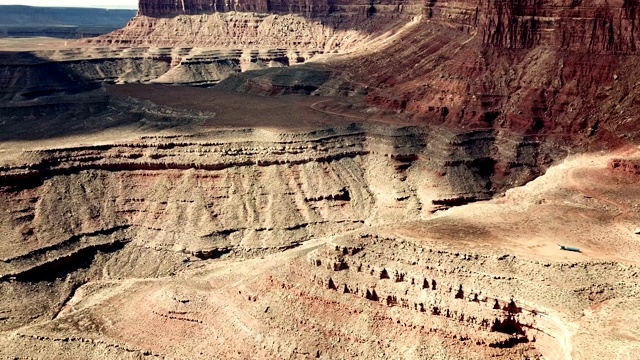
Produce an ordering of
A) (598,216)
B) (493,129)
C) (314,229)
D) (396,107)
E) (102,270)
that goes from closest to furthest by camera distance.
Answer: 1. (598,216)
2. (102,270)
3. (314,229)
4. (493,129)
5. (396,107)

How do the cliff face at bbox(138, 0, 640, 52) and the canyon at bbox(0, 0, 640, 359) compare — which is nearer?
the canyon at bbox(0, 0, 640, 359)

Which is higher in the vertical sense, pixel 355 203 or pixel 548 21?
pixel 548 21

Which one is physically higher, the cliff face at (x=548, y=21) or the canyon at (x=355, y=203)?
the cliff face at (x=548, y=21)

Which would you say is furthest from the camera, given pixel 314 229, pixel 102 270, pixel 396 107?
pixel 396 107

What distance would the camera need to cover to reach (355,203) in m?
69.2

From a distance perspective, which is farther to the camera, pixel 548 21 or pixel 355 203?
pixel 548 21

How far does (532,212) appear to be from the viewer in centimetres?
4803

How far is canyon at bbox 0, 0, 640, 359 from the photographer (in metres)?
36.5

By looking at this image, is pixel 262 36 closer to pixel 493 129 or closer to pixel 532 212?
pixel 493 129

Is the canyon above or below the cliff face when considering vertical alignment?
below

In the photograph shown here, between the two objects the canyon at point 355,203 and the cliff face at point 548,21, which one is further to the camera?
the cliff face at point 548,21

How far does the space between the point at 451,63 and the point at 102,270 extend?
58108 mm

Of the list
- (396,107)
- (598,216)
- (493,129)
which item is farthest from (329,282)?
(396,107)

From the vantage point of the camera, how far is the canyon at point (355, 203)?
36.5 metres
